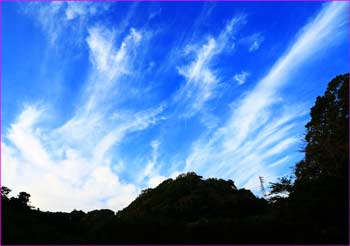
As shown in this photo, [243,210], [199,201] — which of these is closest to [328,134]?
[243,210]

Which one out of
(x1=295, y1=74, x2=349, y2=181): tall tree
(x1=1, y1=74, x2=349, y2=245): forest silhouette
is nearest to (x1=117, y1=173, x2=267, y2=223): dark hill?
(x1=1, y1=74, x2=349, y2=245): forest silhouette

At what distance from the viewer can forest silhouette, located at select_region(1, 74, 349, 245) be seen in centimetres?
1540

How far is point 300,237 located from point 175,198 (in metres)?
24.5

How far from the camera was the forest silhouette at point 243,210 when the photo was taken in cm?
1540

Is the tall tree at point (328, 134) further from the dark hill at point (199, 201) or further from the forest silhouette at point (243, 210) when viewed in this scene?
the dark hill at point (199, 201)

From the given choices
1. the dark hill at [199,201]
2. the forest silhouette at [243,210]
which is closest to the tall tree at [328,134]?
the forest silhouette at [243,210]

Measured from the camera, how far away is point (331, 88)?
3331 cm

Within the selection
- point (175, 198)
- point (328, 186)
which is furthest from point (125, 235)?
point (175, 198)

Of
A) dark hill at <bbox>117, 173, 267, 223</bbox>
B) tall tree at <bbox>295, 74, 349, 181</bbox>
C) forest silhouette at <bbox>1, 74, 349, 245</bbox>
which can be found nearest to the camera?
forest silhouette at <bbox>1, 74, 349, 245</bbox>

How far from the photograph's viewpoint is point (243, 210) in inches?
1441

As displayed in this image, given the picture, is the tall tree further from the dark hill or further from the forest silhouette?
the dark hill

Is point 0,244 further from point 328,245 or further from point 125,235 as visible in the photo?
point 328,245

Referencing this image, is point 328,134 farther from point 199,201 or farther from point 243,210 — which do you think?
point 199,201

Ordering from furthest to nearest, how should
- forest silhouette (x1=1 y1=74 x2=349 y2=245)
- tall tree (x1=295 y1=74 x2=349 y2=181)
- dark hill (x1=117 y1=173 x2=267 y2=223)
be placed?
1. dark hill (x1=117 y1=173 x2=267 y2=223)
2. tall tree (x1=295 y1=74 x2=349 y2=181)
3. forest silhouette (x1=1 y1=74 x2=349 y2=245)
